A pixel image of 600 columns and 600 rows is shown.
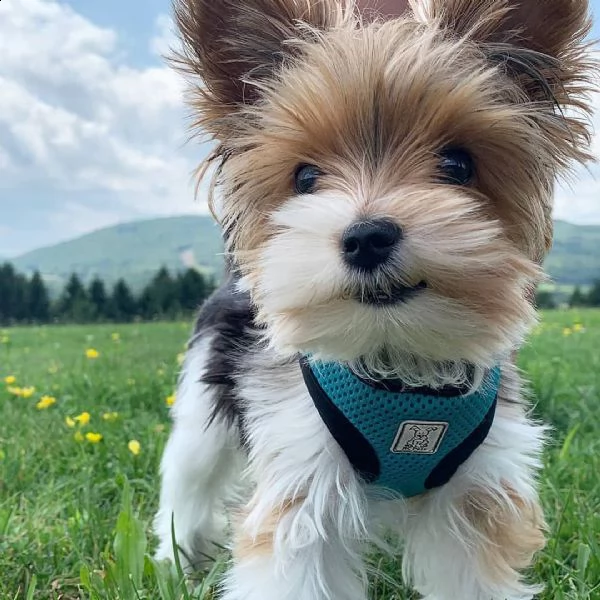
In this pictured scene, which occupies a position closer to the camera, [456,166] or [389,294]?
[389,294]

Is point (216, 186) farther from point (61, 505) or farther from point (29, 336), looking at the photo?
point (29, 336)

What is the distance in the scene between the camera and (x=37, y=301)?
17.2m

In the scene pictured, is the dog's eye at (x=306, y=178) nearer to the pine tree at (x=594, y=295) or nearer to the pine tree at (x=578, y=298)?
the pine tree at (x=578, y=298)

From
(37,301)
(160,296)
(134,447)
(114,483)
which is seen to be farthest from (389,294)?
(37,301)

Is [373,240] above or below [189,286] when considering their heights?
above

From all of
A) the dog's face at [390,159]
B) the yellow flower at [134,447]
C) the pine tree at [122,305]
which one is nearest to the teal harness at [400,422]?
the dog's face at [390,159]

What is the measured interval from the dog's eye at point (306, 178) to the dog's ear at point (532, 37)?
702mm

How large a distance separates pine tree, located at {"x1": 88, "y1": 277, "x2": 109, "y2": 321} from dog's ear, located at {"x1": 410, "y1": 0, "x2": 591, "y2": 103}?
15.4m

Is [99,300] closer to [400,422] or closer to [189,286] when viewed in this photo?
[189,286]

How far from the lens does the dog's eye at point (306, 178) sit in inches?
99.4

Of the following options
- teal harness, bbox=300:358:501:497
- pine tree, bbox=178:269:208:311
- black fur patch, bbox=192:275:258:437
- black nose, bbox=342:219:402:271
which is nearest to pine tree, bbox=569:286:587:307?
pine tree, bbox=178:269:208:311

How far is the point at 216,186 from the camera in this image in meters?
2.95

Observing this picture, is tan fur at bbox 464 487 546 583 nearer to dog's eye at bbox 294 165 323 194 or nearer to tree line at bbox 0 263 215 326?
dog's eye at bbox 294 165 323 194

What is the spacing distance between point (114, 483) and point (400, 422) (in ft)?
6.87
